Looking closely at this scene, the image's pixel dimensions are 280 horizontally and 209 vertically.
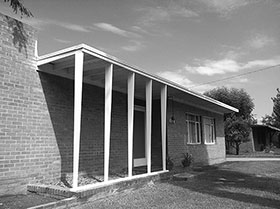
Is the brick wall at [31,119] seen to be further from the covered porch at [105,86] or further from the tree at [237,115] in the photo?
the tree at [237,115]

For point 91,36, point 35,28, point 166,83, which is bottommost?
point 166,83

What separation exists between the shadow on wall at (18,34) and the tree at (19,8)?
23 cm

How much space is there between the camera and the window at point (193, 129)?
13055 millimetres

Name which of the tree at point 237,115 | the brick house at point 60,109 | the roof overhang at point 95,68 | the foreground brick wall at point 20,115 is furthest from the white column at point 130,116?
the tree at point 237,115

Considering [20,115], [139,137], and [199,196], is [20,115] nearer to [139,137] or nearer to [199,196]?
[199,196]

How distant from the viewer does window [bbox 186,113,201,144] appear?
13.1 metres

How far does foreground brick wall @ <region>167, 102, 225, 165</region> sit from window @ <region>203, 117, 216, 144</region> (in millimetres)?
248

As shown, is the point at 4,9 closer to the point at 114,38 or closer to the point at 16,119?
the point at 16,119

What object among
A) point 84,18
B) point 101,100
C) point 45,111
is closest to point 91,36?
point 84,18

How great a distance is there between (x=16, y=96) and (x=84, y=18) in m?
4.32

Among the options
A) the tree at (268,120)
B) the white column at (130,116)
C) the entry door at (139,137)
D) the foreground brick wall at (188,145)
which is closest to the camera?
the white column at (130,116)

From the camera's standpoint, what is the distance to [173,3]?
33.4 feet

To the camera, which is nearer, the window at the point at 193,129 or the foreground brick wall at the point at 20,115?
the foreground brick wall at the point at 20,115

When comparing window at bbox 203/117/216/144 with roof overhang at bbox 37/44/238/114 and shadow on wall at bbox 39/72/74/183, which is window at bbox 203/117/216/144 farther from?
shadow on wall at bbox 39/72/74/183
